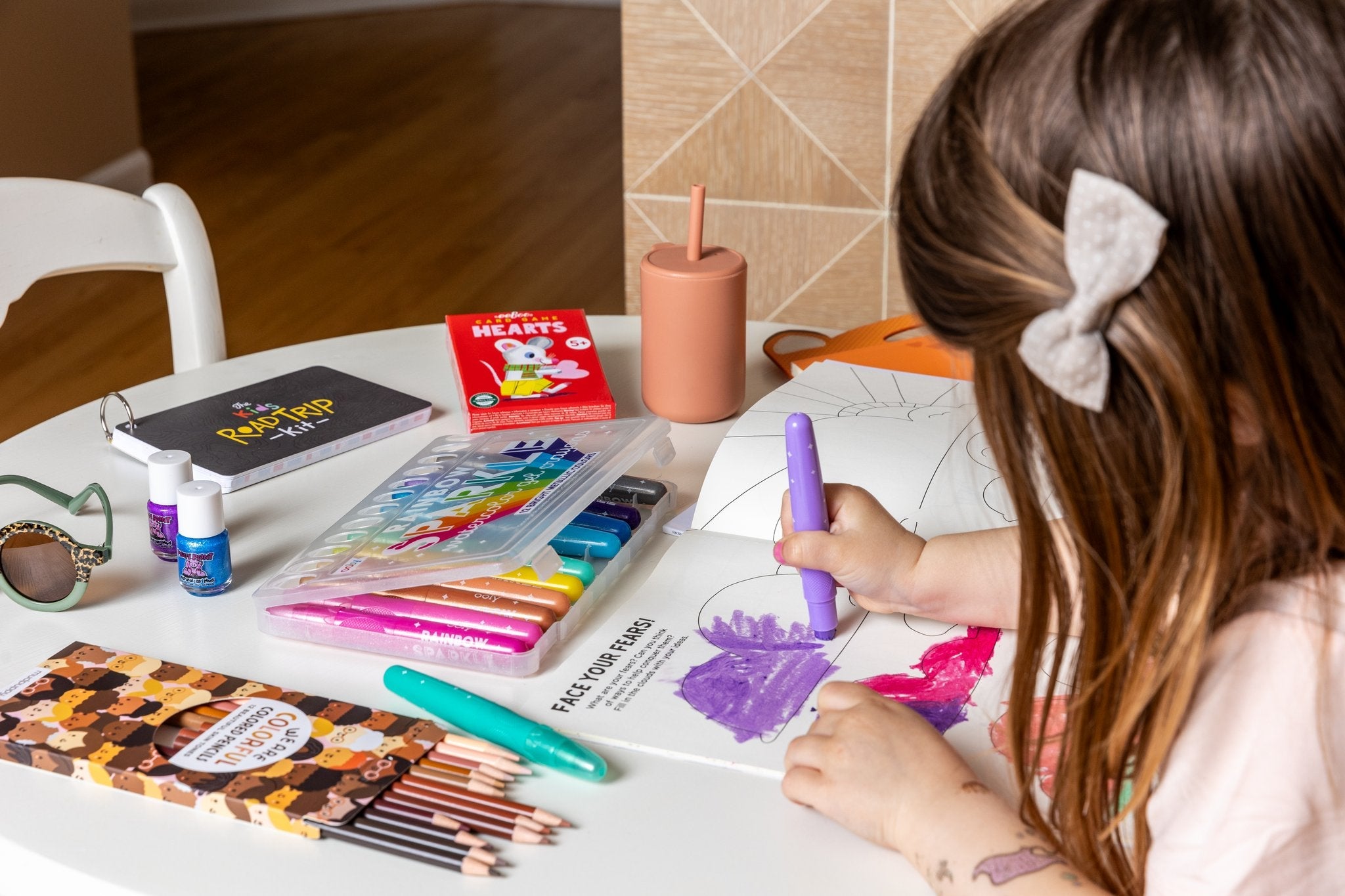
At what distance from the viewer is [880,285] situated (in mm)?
1812

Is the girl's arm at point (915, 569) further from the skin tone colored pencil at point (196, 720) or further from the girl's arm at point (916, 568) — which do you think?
the skin tone colored pencil at point (196, 720)

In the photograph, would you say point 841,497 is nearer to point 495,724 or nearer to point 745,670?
point 745,670

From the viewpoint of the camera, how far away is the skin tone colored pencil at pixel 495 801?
1.74 ft

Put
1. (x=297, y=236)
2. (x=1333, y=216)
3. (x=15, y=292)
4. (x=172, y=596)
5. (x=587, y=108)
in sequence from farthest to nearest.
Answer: (x=587, y=108) < (x=297, y=236) < (x=15, y=292) < (x=172, y=596) < (x=1333, y=216)

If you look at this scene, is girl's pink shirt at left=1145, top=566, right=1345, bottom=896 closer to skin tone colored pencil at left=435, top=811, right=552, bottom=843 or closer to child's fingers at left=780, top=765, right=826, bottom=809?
child's fingers at left=780, top=765, right=826, bottom=809

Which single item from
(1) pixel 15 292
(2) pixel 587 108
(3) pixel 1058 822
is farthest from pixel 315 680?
(2) pixel 587 108

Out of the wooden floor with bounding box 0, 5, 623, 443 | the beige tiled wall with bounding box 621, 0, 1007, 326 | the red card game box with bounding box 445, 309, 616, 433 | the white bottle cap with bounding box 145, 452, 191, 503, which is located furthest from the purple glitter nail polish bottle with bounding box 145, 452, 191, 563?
the wooden floor with bounding box 0, 5, 623, 443

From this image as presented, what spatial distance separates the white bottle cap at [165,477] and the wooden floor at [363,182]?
1796mm

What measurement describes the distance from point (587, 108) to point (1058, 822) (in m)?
3.82

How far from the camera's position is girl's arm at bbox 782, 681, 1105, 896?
508 mm

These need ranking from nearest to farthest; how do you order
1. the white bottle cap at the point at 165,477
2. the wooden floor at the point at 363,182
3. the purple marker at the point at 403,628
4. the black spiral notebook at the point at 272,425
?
the purple marker at the point at 403,628 < the white bottle cap at the point at 165,477 < the black spiral notebook at the point at 272,425 < the wooden floor at the point at 363,182

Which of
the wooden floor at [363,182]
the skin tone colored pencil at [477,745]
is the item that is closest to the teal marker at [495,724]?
the skin tone colored pencil at [477,745]

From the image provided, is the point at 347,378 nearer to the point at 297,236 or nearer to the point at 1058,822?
the point at 1058,822

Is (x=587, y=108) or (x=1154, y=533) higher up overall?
(x=1154, y=533)
